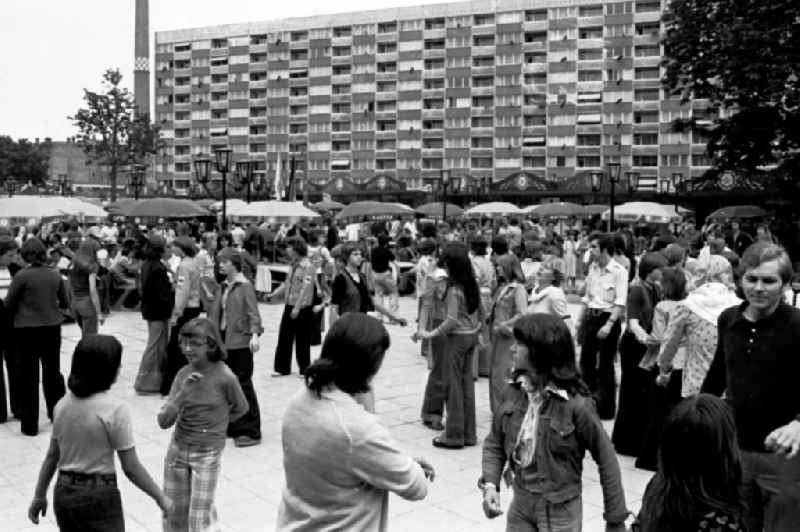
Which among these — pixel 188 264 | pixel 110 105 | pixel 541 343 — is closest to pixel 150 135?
pixel 110 105

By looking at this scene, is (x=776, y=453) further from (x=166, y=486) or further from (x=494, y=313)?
(x=494, y=313)

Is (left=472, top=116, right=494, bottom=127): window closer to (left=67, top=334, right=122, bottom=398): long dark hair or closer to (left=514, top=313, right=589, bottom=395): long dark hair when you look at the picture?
(left=67, top=334, right=122, bottom=398): long dark hair

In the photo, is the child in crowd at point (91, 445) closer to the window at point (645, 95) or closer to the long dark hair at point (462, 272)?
the long dark hair at point (462, 272)

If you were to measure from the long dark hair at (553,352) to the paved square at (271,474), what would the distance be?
101 inches

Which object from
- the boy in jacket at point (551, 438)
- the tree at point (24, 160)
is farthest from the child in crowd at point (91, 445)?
the tree at point (24, 160)

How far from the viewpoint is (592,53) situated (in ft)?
255

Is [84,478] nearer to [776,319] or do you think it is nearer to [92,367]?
[92,367]

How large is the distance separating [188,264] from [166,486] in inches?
190

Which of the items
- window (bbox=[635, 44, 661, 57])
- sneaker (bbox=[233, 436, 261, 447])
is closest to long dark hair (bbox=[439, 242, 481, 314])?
sneaker (bbox=[233, 436, 261, 447])

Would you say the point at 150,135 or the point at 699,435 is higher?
the point at 150,135

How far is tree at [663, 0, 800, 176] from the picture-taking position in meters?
21.4

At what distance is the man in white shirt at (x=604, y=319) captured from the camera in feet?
27.8

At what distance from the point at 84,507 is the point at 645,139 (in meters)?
76.0

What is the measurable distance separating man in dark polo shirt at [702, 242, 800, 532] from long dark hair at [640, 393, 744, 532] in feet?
3.71
